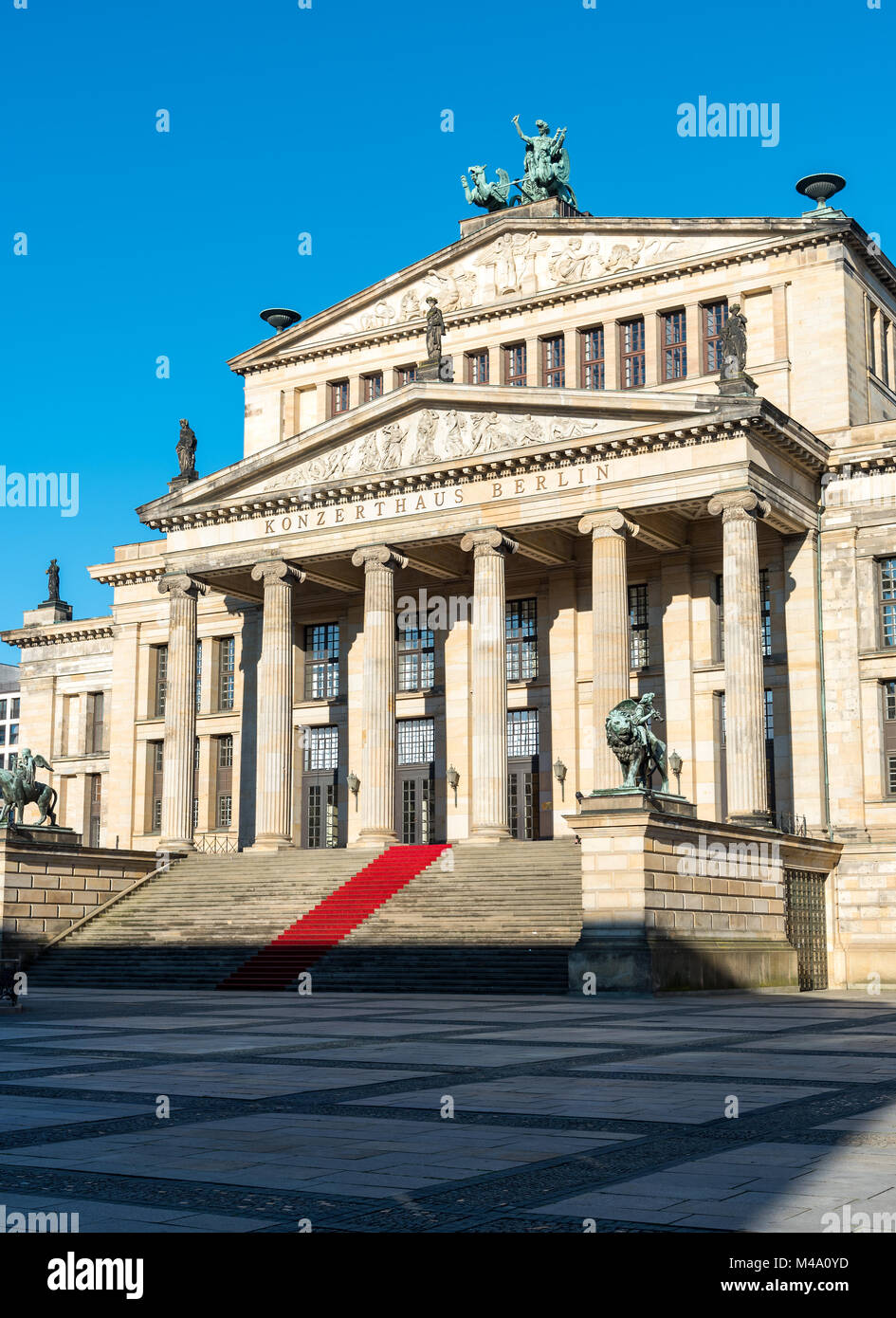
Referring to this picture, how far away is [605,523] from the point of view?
46188 mm

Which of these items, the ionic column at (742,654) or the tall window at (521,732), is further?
the tall window at (521,732)

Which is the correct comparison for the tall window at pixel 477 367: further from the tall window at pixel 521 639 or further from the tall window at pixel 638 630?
the tall window at pixel 638 630

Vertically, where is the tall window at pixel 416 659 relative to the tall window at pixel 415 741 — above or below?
above

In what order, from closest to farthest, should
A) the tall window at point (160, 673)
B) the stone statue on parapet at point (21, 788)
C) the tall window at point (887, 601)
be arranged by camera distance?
the stone statue on parapet at point (21, 788) → the tall window at point (887, 601) → the tall window at point (160, 673)

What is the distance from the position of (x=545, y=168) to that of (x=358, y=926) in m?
32.9

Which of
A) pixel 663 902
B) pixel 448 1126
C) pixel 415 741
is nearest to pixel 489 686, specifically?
pixel 415 741

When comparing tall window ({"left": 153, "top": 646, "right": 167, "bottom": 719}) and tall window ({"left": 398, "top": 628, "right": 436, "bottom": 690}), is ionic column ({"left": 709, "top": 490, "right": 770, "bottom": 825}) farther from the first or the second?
tall window ({"left": 153, "top": 646, "right": 167, "bottom": 719})

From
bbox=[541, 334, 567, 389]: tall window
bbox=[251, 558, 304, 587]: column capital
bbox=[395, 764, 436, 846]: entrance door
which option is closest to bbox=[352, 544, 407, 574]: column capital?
bbox=[251, 558, 304, 587]: column capital

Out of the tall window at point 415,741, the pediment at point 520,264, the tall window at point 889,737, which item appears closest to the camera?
the tall window at point 889,737

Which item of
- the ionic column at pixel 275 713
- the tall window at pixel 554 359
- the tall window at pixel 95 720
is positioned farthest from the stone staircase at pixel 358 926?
the tall window at pixel 95 720

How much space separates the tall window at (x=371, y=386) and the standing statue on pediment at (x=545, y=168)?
9.27 meters

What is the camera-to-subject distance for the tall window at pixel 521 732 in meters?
53.5

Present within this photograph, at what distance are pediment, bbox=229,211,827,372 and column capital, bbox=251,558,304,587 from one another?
1253cm

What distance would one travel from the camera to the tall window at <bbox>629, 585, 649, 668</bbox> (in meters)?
51.7
